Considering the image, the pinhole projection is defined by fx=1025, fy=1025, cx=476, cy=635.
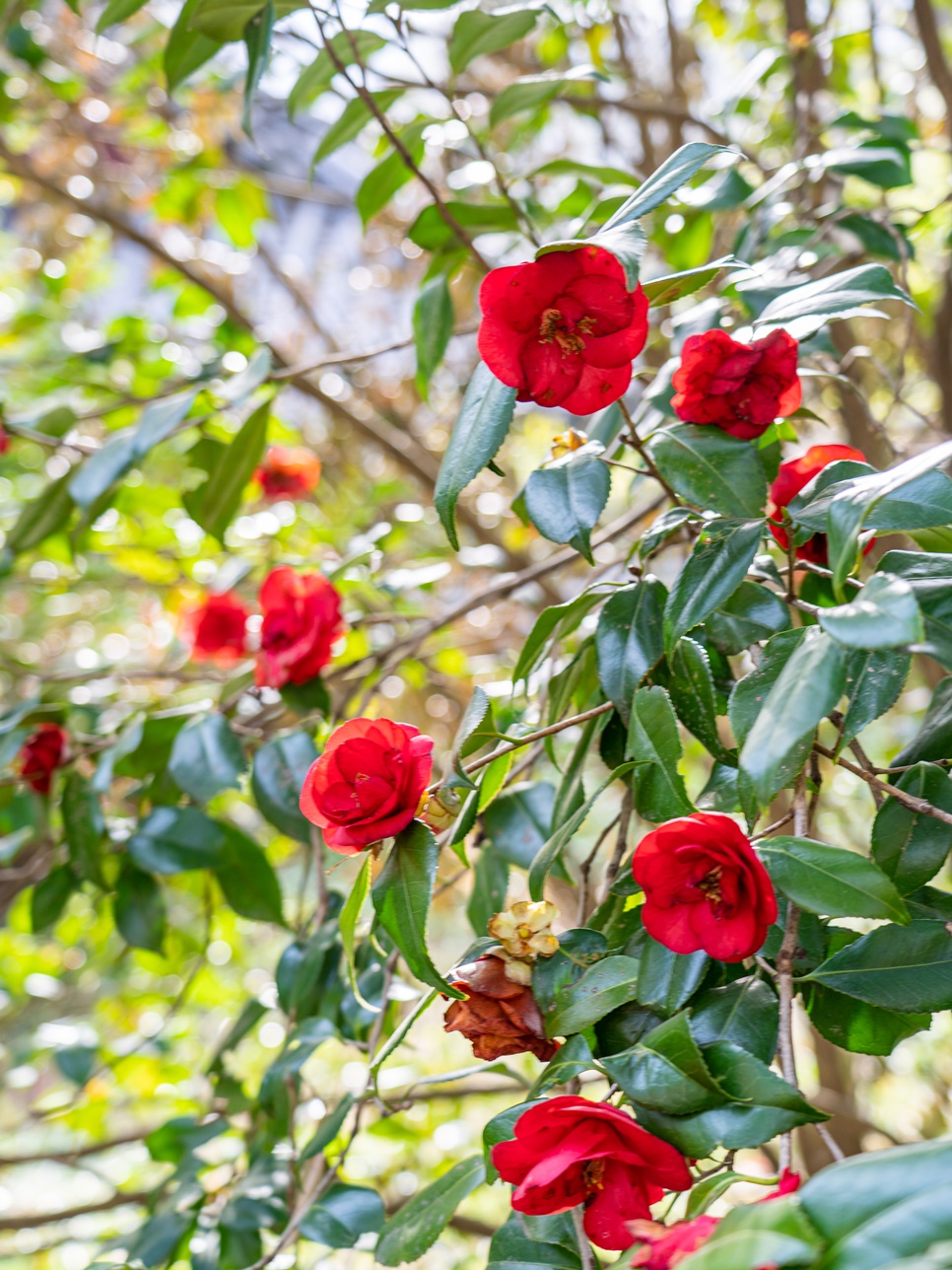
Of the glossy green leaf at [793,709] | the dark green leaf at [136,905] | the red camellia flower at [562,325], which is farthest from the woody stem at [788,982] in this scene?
the dark green leaf at [136,905]

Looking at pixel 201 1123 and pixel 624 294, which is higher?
pixel 624 294

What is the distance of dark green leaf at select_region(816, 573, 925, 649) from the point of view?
311mm

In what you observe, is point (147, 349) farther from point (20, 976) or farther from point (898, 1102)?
point (898, 1102)

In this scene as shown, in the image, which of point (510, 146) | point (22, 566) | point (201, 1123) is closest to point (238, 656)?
point (201, 1123)

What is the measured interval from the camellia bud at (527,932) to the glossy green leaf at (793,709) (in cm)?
16

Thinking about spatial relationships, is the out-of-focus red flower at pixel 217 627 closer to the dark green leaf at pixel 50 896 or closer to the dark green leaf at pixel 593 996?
the dark green leaf at pixel 50 896

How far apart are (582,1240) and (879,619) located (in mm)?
265

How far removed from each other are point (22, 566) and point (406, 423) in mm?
790

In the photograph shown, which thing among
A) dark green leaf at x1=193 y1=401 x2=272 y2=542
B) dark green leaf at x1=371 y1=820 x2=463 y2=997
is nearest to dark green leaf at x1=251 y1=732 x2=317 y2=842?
dark green leaf at x1=193 y1=401 x2=272 y2=542

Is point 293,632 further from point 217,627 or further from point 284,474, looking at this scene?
point 284,474

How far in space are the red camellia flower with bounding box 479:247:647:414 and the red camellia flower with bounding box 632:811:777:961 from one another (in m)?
0.20

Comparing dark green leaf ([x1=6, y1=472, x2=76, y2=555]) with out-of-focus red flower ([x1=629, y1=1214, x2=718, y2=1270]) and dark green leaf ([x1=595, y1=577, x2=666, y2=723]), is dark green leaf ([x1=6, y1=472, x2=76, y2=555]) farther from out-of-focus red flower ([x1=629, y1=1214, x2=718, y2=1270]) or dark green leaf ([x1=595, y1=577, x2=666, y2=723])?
out-of-focus red flower ([x1=629, y1=1214, x2=718, y2=1270])

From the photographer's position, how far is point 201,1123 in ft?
3.12

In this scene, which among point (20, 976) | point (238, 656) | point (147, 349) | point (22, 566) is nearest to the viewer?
point (238, 656)
